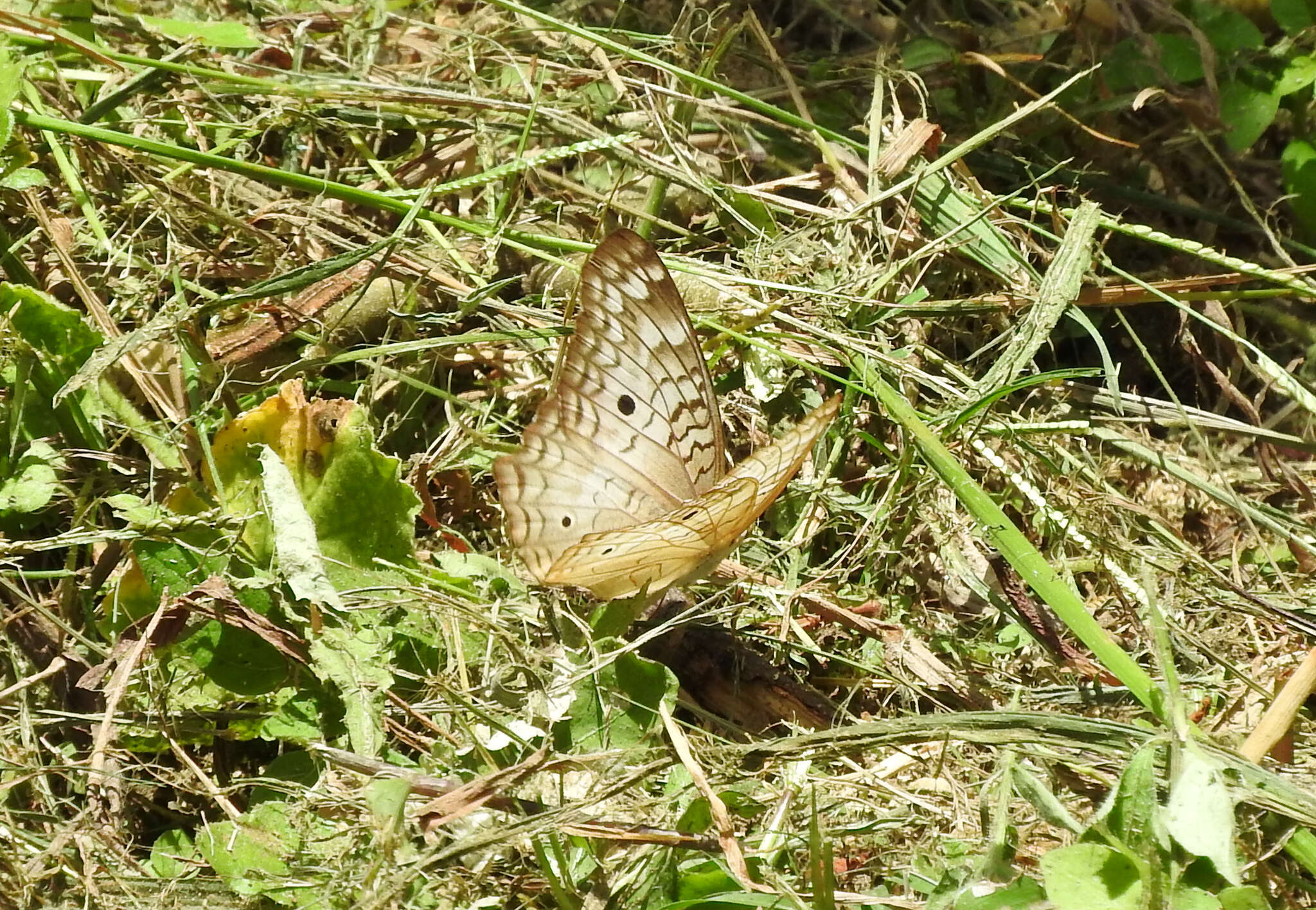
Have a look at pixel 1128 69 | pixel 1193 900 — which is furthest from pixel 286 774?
pixel 1128 69

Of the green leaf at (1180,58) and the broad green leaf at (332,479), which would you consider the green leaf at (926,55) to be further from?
the broad green leaf at (332,479)

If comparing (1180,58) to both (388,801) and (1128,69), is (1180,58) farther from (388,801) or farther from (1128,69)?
(388,801)

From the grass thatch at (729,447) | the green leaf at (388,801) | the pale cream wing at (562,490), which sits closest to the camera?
the green leaf at (388,801)

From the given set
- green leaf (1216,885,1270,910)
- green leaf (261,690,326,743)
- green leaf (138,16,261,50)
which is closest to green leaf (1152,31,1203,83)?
green leaf (1216,885,1270,910)

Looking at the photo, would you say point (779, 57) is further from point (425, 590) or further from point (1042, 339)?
point (425, 590)

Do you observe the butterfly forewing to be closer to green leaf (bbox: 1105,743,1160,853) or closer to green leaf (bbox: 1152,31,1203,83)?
green leaf (bbox: 1105,743,1160,853)

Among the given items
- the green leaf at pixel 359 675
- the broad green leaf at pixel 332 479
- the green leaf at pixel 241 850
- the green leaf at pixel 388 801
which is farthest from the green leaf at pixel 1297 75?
the green leaf at pixel 241 850
